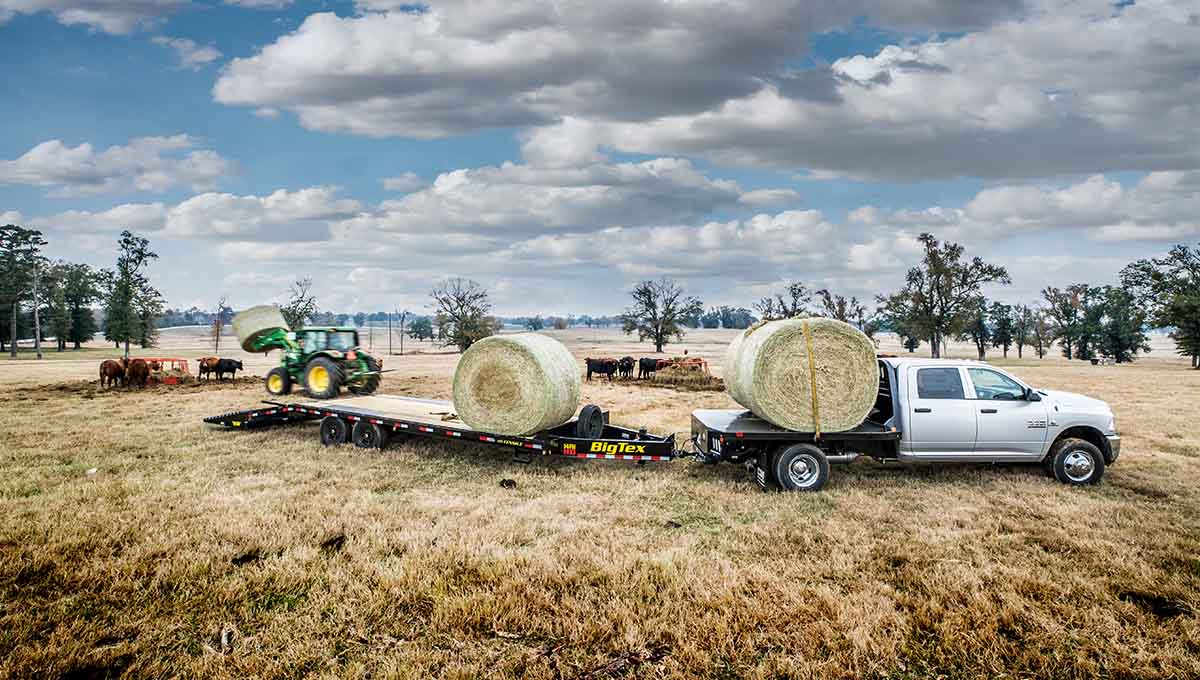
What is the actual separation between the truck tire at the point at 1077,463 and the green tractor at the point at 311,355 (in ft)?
43.3

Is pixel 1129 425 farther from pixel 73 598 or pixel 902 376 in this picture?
pixel 73 598

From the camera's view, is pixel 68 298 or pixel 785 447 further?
pixel 68 298

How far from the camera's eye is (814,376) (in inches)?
328

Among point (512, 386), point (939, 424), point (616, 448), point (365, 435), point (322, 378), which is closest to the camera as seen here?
point (939, 424)

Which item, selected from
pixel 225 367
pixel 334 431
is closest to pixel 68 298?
pixel 225 367

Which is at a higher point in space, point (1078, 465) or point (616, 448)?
point (616, 448)

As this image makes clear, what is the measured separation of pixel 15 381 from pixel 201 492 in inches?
951

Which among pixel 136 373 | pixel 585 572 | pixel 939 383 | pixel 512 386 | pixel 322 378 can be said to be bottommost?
pixel 585 572

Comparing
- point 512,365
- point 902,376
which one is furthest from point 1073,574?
point 512,365

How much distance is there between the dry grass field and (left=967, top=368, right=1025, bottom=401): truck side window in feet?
3.86

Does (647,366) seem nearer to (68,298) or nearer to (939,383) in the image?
(939,383)

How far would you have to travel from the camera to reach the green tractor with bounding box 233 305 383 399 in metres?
14.6

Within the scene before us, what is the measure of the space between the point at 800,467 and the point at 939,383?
229 centimetres

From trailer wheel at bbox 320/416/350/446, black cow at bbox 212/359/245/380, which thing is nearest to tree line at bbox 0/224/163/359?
black cow at bbox 212/359/245/380
